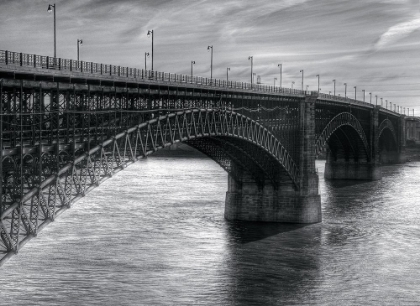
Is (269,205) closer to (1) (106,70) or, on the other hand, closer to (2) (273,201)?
(2) (273,201)

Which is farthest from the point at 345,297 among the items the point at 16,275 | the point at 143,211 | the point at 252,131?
the point at 143,211

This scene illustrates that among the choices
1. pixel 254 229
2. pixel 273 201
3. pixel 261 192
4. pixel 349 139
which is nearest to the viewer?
pixel 254 229

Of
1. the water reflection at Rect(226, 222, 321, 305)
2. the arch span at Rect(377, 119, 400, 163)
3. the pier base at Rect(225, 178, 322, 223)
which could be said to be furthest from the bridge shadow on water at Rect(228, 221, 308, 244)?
the arch span at Rect(377, 119, 400, 163)

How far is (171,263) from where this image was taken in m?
52.9

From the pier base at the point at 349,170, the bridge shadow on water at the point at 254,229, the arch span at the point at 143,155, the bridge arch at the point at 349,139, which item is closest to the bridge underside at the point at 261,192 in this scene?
the arch span at the point at 143,155

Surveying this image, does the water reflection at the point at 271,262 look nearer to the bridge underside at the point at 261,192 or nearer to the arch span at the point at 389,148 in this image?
the bridge underside at the point at 261,192

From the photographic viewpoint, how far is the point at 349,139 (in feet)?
436

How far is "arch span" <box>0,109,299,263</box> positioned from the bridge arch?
40.0 metres

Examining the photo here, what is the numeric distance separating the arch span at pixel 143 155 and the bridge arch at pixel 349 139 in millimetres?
40014

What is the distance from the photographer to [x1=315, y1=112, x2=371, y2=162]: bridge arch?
120188 mm

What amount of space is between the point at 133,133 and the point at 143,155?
192 centimetres

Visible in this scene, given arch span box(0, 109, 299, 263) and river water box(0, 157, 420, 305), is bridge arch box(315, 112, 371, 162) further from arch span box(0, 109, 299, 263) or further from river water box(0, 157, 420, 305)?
arch span box(0, 109, 299, 263)

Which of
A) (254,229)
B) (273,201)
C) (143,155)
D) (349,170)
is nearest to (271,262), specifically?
(143,155)

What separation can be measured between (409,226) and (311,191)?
11111 millimetres
